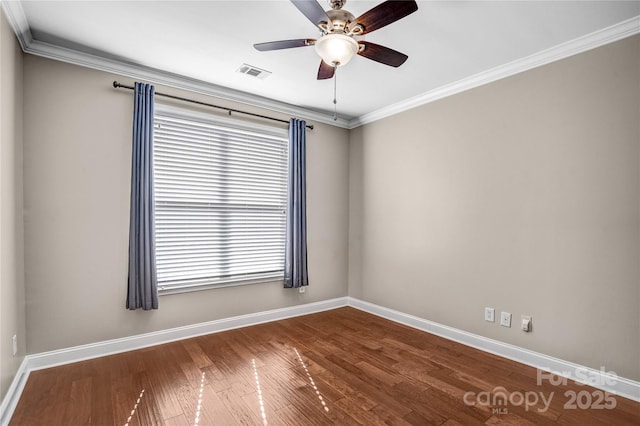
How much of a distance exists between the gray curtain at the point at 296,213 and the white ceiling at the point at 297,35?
808 mm

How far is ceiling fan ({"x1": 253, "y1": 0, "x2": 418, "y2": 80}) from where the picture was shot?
1.74 meters

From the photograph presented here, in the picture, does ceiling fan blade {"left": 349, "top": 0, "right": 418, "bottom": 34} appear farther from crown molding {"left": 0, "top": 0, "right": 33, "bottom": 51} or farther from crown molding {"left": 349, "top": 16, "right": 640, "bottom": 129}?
crown molding {"left": 0, "top": 0, "right": 33, "bottom": 51}

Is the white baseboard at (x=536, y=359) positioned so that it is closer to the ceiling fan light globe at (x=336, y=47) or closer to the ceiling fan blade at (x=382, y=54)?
the ceiling fan blade at (x=382, y=54)

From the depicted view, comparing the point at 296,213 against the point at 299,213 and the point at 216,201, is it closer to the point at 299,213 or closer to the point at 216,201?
the point at 299,213

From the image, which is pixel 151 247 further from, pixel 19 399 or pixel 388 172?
pixel 388 172

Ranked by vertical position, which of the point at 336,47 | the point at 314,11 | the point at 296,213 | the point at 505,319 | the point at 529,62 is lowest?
the point at 505,319

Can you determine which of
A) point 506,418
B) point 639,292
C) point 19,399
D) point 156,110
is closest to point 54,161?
point 156,110

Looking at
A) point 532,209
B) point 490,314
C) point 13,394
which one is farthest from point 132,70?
point 490,314

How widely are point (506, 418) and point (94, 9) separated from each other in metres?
3.85

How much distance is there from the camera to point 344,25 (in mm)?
1942

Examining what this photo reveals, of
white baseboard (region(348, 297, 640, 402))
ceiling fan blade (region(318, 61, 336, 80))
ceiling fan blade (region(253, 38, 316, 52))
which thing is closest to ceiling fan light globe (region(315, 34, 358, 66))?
ceiling fan blade (region(253, 38, 316, 52))

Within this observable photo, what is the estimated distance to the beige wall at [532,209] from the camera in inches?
95.3

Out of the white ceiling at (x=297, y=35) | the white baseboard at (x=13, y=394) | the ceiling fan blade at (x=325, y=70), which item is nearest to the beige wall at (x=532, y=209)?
the white ceiling at (x=297, y=35)

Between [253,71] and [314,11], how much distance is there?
5.07 ft
